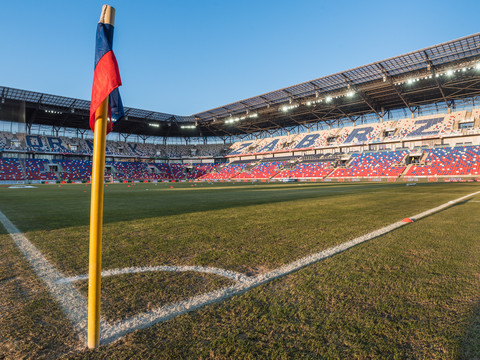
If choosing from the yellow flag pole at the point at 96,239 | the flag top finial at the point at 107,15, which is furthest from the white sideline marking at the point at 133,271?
the flag top finial at the point at 107,15

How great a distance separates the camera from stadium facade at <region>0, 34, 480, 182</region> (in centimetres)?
3178

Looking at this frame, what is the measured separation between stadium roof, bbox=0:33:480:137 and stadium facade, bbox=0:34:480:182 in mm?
164

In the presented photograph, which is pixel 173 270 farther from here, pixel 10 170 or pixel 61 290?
pixel 10 170

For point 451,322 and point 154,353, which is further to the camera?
point 451,322

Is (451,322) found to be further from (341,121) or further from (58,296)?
(341,121)

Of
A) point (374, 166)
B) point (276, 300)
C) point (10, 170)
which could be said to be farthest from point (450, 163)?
point (10, 170)

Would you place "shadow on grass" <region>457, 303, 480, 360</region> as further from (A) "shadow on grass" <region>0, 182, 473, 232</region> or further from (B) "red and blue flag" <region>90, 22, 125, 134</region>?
(A) "shadow on grass" <region>0, 182, 473, 232</region>

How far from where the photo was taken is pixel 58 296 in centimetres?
198

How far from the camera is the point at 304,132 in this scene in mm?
56531

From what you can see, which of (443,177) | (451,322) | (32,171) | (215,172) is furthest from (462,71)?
(32,171)

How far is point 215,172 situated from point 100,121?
60.2m

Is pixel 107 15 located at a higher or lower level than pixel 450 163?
higher

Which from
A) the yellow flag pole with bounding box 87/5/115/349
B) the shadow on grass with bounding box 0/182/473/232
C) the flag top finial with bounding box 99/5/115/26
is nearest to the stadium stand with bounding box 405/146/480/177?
the shadow on grass with bounding box 0/182/473/232

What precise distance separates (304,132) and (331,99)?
17151mm
